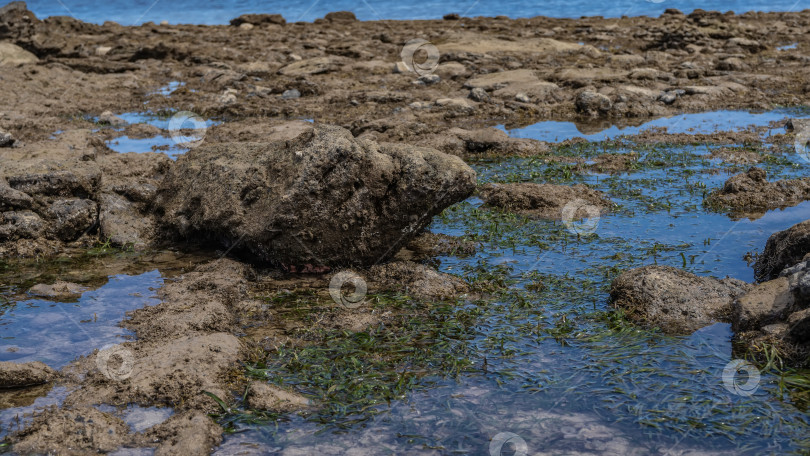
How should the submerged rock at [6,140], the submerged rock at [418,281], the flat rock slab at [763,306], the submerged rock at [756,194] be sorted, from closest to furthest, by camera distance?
the flat rock slab at [763,306]
the submerged rock at [418,281]
the submerged rock at [756,194]
the submerged rock at [6,140]

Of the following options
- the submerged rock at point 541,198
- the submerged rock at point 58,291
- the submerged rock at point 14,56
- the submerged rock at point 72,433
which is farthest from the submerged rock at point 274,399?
the submerged rock at point 14,56

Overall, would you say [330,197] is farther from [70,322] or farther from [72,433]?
[72,433]

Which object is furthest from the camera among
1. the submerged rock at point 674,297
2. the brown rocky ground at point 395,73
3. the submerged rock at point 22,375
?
the brown rocky ground at point 395,73

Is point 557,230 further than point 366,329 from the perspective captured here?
Yes

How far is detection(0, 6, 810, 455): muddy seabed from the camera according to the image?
184 inches

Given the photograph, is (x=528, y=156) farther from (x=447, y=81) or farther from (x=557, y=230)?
(x=447, y=81)

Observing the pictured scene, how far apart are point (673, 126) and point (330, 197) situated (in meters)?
10.1

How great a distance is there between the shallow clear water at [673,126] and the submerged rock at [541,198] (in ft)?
A: 13.5

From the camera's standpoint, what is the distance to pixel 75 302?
6855mm

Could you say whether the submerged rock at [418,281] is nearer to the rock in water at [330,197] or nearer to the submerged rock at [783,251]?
the rock in water at [330,197]

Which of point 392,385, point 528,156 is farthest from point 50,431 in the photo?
point 528,156

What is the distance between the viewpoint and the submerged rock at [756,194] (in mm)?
9375

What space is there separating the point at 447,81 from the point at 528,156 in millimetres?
7155

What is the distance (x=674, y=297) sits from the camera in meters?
6.20
